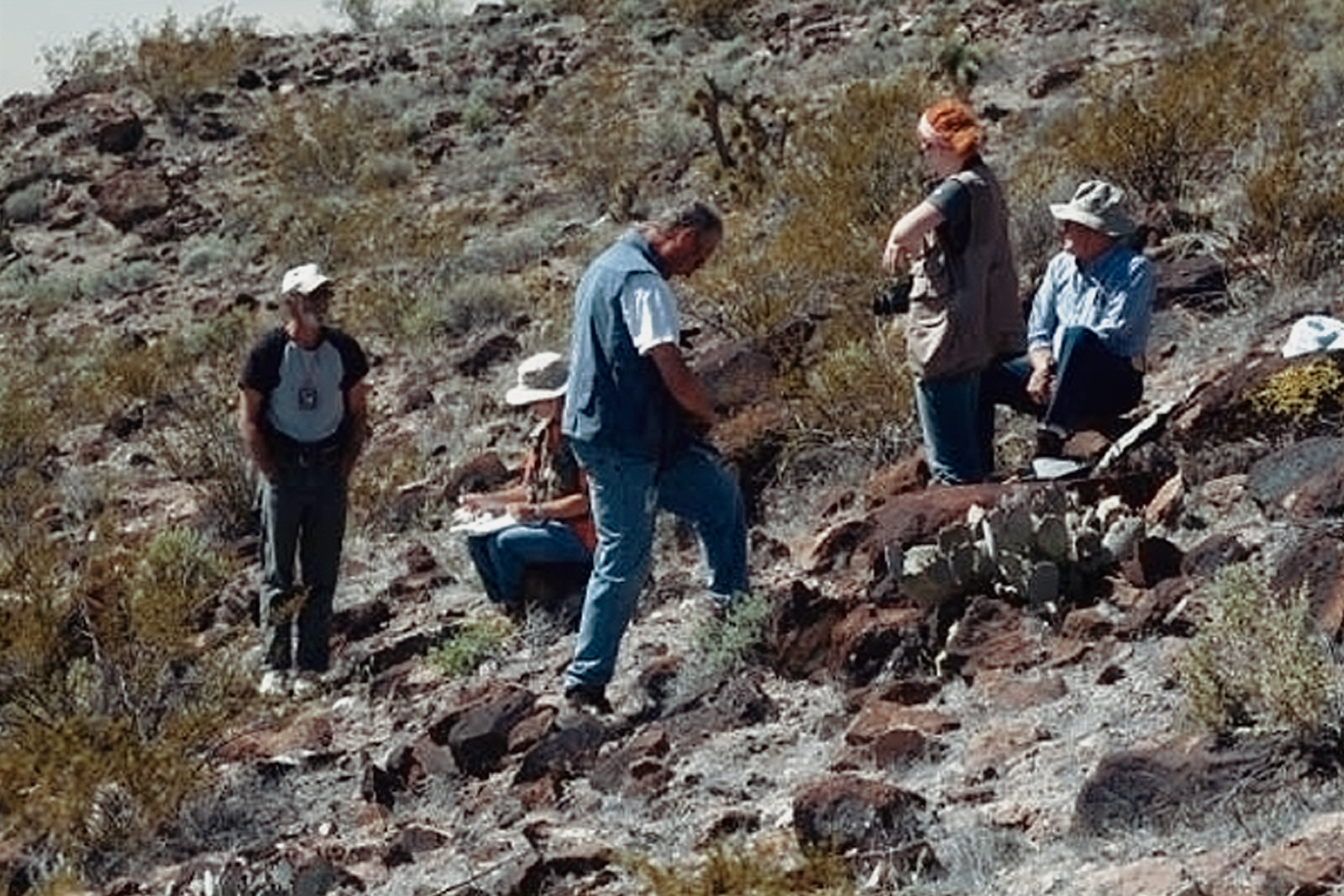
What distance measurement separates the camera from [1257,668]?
15.3ft

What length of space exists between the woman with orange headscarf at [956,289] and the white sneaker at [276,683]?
7.67ft

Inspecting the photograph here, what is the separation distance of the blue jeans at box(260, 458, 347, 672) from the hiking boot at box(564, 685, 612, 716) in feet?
6.19

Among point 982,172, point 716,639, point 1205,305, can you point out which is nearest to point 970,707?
point 716,639

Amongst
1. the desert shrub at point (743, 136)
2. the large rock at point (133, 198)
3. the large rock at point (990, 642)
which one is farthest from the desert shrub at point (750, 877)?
the large rock at point (133, 198)

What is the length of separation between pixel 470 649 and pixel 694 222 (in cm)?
192

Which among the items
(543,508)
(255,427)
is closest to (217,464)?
(255,427)

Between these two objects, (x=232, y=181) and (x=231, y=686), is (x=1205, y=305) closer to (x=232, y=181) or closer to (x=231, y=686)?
(x=231, y=686)

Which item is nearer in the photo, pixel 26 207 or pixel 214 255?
pixel 214 255

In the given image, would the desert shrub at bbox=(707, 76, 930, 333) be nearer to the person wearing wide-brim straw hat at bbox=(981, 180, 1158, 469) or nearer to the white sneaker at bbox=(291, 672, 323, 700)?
the person wearing wide-brim straw hat at bbox=(981, 180, 1158, 469)

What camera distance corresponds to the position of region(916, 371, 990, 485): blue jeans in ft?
23.9

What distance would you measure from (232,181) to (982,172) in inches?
786

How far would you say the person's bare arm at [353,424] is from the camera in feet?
26.6

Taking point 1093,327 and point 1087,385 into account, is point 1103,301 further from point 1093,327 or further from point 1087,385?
point 1087,385

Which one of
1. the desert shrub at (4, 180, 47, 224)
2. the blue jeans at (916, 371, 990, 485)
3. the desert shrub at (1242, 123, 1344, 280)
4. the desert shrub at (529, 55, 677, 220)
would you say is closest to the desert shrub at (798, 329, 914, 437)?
the blue jeans at (916, 371, 990, 485)
